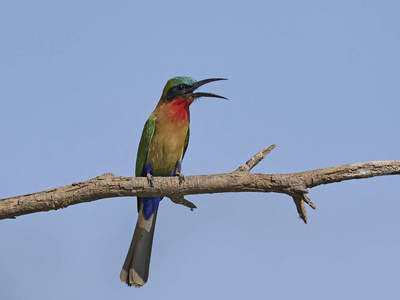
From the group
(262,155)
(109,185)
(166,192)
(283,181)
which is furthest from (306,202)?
(109,185)

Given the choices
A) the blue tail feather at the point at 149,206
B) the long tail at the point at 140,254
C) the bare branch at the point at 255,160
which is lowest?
the long tail at the point at 140,254

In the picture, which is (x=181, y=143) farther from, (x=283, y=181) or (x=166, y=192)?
(x=283, y=181)

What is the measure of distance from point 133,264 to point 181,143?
1565mm

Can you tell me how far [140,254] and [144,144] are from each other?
1323 millimetres

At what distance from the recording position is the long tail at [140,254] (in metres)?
6.18

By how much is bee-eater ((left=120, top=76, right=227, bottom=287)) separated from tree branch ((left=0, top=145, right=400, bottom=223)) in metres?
1.05

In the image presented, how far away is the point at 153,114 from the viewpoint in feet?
22.0

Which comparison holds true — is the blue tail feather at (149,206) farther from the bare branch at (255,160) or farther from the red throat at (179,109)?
the bare branch at (255,160)

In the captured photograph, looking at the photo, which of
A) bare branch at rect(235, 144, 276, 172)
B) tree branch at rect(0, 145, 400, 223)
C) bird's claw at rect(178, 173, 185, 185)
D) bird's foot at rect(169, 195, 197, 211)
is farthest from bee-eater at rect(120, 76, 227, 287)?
bare branch at rect(235, 144, 276, 172)

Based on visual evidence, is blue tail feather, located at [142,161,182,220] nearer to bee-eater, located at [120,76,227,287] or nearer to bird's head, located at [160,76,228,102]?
bee-eater, located at [120,76,227,287]

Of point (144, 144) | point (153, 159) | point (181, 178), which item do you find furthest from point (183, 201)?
point (144, 144)

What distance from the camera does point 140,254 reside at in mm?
6293

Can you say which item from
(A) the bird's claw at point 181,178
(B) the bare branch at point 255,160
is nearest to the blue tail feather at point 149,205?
(A) the bird's claw at point 181,178

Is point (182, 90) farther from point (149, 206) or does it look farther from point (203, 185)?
point (203, 185)
